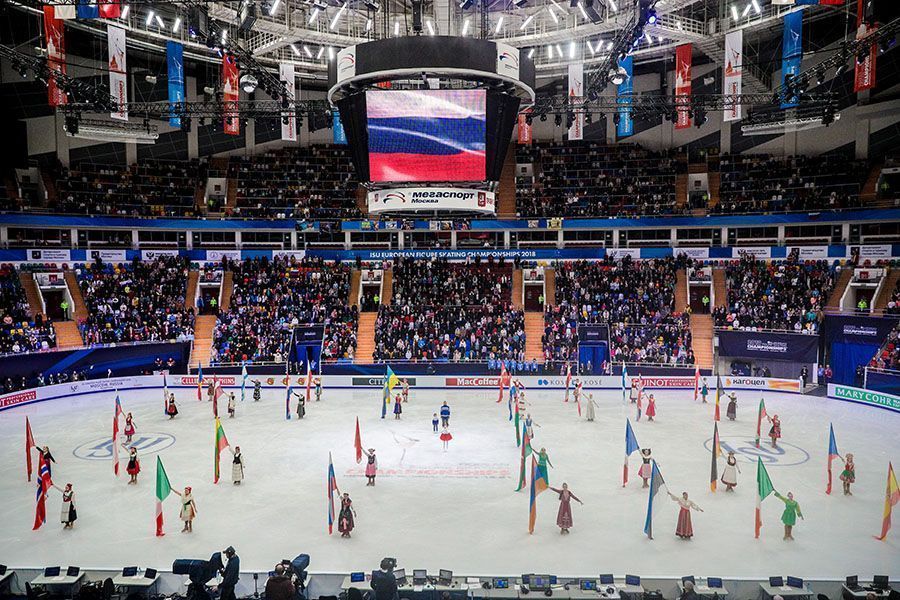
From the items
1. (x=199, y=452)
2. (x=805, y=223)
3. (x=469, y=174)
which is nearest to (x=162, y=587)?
(x=199, y=452)

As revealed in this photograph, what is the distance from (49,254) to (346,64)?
111 ft

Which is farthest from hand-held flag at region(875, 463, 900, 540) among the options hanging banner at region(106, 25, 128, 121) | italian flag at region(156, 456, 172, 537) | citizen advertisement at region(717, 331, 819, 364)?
hanging banner at region(106, 25, 128, 121)

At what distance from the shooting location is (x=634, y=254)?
1960 inches

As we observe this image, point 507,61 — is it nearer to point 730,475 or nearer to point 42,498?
point 730,475

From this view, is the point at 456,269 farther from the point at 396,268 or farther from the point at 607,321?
the point at 607,321

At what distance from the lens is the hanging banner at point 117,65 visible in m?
29.0

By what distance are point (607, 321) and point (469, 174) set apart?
69.1 feet

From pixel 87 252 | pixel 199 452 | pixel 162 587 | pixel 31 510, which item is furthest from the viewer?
pixel 87 252

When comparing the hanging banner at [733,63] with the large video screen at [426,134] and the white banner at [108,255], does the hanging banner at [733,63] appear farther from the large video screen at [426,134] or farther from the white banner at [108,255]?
the white banner at [108,255]

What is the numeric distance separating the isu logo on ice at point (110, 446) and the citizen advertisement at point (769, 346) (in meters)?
32.3

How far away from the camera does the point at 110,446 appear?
24.8 metres

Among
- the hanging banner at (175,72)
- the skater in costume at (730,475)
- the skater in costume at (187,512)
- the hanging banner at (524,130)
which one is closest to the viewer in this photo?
the skater in costume at (187,512)

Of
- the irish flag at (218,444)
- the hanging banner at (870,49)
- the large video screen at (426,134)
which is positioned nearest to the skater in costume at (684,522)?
the irish flag at (218,444)

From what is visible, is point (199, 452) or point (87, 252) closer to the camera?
point (199, 452)
